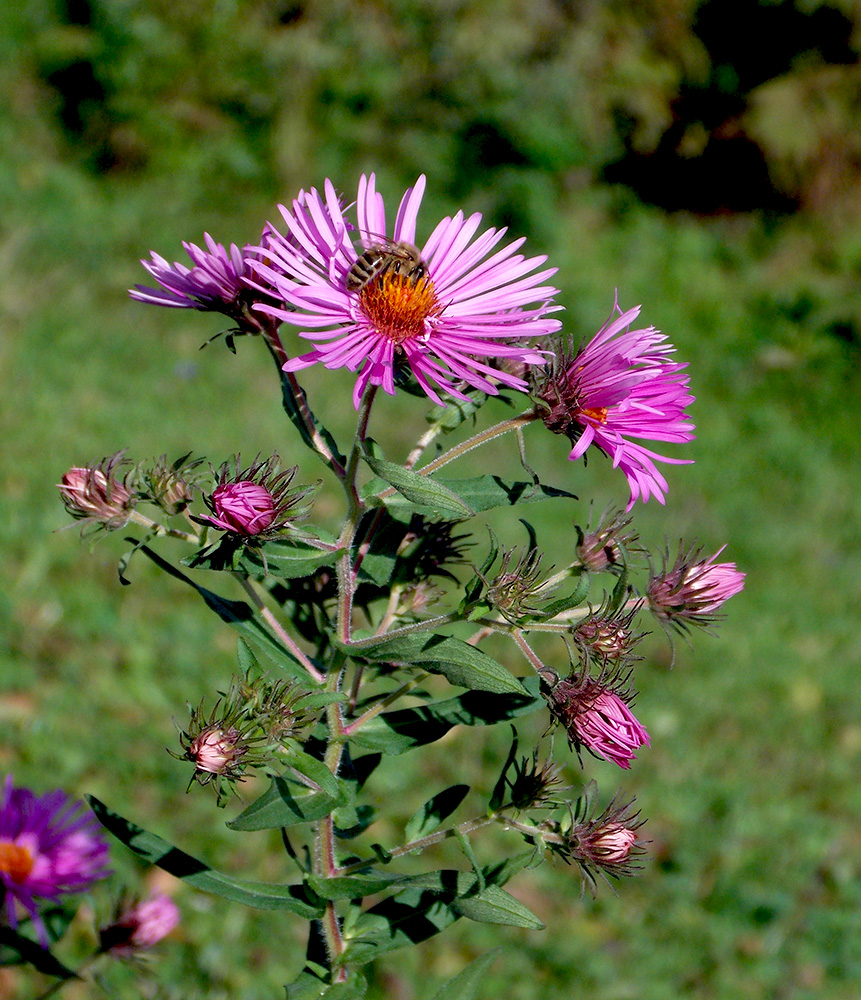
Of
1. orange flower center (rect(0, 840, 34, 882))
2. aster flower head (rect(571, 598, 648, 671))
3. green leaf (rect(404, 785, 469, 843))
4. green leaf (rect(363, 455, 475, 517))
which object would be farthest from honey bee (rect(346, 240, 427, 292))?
orange flower center (rect(0, 840, 34, 882))

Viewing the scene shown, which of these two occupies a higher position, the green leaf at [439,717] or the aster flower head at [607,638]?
the aster flower head at [607,638]

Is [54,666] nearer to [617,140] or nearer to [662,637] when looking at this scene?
[662,637]

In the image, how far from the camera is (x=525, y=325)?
33.2 inches

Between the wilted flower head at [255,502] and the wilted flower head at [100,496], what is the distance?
0.41 feet

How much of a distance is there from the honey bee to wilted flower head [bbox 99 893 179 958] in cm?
77

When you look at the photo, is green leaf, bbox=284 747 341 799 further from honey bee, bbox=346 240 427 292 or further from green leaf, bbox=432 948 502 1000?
honey bee, bbox=346 240 427 292

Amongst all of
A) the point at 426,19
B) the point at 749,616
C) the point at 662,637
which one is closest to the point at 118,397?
the point at 662,637

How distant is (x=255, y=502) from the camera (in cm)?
79

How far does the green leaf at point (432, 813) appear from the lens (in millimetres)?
965

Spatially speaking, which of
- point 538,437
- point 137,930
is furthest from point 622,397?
point 538,437

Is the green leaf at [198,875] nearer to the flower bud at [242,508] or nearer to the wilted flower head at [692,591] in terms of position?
the flower bud at [242,508]

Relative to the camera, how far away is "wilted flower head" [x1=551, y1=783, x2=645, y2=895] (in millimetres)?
868

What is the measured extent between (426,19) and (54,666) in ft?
12.5

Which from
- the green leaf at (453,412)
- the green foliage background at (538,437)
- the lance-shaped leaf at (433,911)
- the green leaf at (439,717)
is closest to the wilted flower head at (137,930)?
the green foliage background at (538,437)
